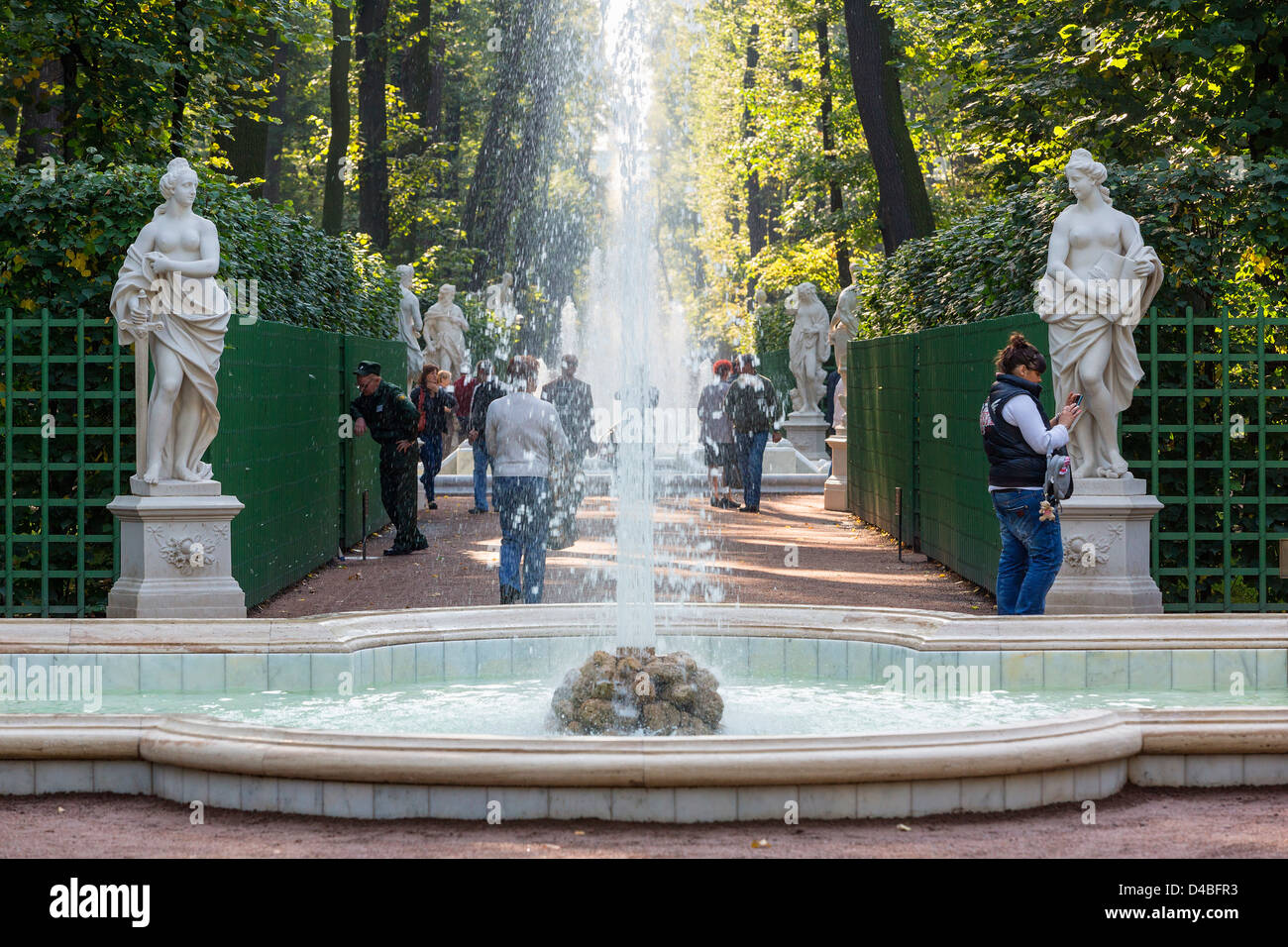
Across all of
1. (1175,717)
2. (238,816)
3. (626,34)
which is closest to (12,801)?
(238,816)

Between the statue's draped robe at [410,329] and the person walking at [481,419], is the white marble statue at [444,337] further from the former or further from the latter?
the person walking at [481,419]

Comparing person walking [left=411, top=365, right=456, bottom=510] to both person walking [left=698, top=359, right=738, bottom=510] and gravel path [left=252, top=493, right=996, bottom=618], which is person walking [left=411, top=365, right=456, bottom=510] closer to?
gravel path [left=252, top=493, right=996, bottom=618]

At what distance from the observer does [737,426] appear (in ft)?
71.1

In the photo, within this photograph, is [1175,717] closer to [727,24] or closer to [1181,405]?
[1181,405]

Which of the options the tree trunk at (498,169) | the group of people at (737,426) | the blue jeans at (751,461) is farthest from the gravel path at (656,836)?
the tree trunk at (498,169)

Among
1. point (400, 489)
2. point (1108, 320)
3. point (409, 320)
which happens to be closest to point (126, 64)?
point (400, 489)

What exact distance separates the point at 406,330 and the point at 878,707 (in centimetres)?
2036

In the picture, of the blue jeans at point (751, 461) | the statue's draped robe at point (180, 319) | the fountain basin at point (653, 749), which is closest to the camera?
the fountain basin at point (653, 749)

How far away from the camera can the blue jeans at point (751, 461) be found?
72.0 feet

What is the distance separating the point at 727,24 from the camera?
145 feet

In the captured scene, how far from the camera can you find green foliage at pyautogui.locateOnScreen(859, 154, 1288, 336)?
12.4 m

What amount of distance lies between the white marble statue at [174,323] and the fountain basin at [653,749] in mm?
2672

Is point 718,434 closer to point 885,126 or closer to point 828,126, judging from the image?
point 885,126

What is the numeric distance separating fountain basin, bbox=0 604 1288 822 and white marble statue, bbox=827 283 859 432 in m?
14.1
